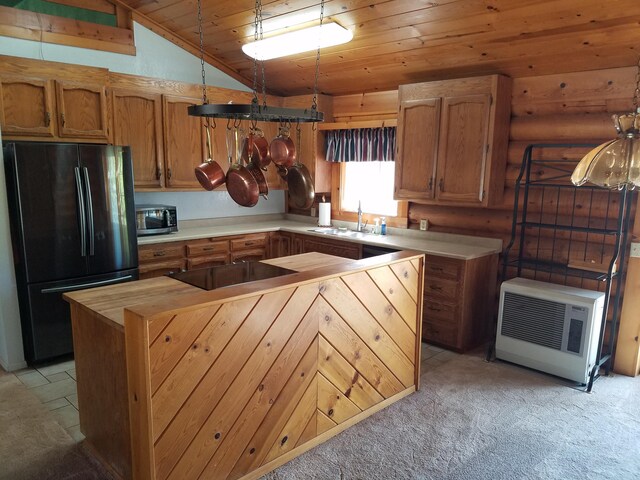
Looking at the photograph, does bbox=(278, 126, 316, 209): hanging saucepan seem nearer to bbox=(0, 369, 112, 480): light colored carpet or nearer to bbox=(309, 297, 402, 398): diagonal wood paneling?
bbox=(309, 297, 402, 398): diagonal wood paneling

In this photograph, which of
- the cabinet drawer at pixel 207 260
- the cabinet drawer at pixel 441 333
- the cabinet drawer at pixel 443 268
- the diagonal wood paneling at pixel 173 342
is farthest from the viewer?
the cabinet drawer at pixel 207 260

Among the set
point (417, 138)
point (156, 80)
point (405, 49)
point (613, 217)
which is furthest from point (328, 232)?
point (613, 217)

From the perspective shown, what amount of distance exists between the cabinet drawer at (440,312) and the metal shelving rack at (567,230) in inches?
20.0

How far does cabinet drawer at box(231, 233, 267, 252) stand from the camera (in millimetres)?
4777

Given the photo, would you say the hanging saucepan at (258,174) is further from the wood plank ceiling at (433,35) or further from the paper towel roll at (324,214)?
the paper towel roll at (324,214)

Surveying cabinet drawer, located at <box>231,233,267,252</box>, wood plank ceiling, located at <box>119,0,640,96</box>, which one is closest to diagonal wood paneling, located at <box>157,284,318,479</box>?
wood plank ceiling, located at <box>119,0,640,96</box>

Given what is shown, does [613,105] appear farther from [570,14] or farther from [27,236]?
[27,236]

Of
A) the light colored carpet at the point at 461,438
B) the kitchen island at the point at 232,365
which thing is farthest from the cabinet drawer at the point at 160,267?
the kitchen island at the point at 232,365

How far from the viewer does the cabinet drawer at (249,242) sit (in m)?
4.78

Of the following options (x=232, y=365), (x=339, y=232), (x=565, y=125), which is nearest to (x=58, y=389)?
(x=232, y=365)

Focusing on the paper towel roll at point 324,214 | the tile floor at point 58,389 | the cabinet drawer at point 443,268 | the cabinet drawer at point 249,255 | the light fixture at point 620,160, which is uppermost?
the light fixture at point 620,160

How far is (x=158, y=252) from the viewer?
4227mm

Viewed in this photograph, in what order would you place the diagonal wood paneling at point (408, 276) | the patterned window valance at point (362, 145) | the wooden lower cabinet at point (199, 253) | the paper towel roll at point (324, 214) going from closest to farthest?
the diagonal wood paneling at point (408, 276) < the wooden lower cabinet at point (199, 253) < the patterned window valance at point (362, 145) < the paper towel roll at point (324, 214)

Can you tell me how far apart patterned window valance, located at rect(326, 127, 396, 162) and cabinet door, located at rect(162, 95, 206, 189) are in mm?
1357
